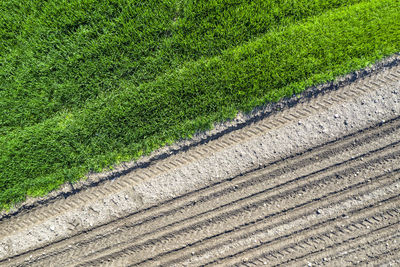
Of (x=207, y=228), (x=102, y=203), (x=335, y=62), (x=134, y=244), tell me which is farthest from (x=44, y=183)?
(x=335, y=62)

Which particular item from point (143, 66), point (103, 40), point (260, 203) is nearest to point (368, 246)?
point (260, 203)

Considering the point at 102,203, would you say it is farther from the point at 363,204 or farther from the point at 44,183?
the point at 363,204

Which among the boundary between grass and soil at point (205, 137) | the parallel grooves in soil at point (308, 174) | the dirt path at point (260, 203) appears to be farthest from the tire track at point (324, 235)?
the boundary between grass and soil at point (205, 137)

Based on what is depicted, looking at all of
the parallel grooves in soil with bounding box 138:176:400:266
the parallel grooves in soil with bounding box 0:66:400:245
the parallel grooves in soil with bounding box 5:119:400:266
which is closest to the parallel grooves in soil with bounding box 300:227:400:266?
the parallel grooves in soil with bounding box 138:176:400:266

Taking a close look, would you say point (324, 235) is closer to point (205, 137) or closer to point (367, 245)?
point (367, 245)

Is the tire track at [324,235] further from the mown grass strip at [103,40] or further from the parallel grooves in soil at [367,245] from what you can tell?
the mown grass strip at [103,40]
